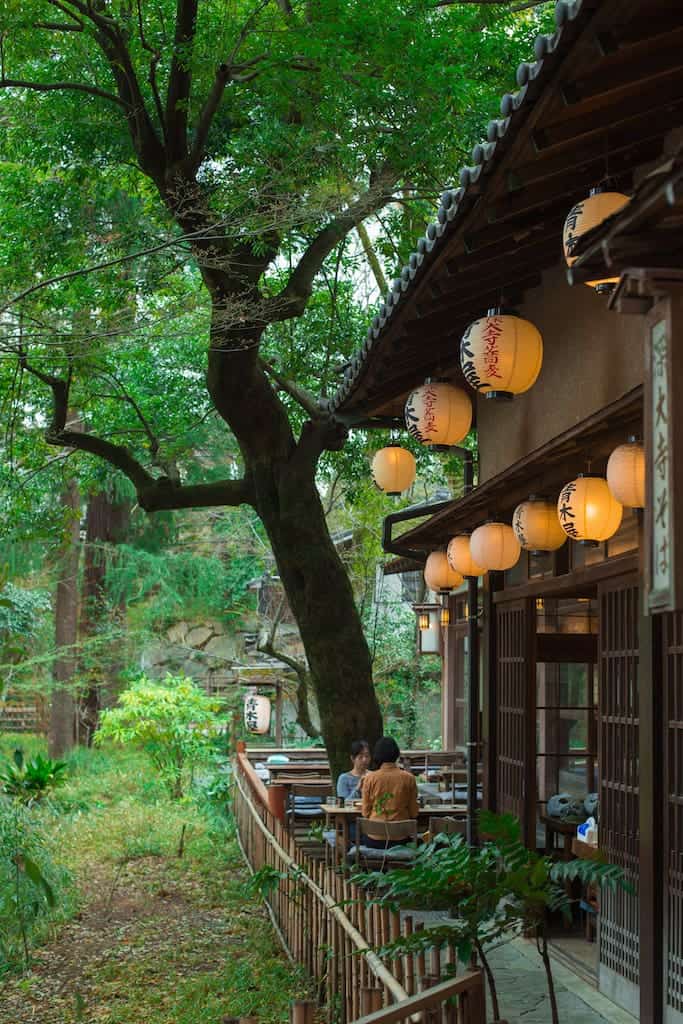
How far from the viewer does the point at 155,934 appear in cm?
1333

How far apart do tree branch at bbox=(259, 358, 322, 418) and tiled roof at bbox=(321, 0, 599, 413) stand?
554 centimetres

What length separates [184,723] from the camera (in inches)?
885

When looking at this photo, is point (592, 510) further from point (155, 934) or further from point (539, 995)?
point (155, 934)

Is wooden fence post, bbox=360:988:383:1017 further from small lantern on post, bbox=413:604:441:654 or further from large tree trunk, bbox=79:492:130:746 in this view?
large tree trunk, bbox=79:492:130:746

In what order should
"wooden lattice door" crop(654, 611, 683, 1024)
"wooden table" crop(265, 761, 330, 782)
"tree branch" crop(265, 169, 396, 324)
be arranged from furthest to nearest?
1. "wooden table" crop(265, 761, 330, 782)
2. "tree branch" crop(265, 169, 396, 324)
3. "wooden lattice door" crop(654, 611, 683, 1024)

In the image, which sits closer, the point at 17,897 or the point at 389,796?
the point at 389,796

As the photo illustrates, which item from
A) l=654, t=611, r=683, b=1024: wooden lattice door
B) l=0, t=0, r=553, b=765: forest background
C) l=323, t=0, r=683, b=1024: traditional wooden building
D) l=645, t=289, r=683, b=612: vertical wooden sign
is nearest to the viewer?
l=645, t=289, r=683, b=612: vertical wooden sign

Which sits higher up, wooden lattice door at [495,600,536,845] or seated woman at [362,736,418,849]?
wooden lattice door at [495,600,536,845]

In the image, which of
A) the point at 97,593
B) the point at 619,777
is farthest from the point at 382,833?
the point at 97,593

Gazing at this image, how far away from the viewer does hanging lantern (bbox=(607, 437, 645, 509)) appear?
6.62m

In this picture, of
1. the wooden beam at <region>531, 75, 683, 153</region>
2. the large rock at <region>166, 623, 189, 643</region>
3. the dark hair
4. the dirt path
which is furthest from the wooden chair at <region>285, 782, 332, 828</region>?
the large rock at <region>166, 623, 189, 643</region>

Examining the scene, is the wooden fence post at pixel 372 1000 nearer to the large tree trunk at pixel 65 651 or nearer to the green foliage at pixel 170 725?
the green foliage at pixel 170 725

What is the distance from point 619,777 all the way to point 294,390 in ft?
28.9

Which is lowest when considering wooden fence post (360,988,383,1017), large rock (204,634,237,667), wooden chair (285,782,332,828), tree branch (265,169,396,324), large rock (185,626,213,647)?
wooden chair (285,782,332,828)
